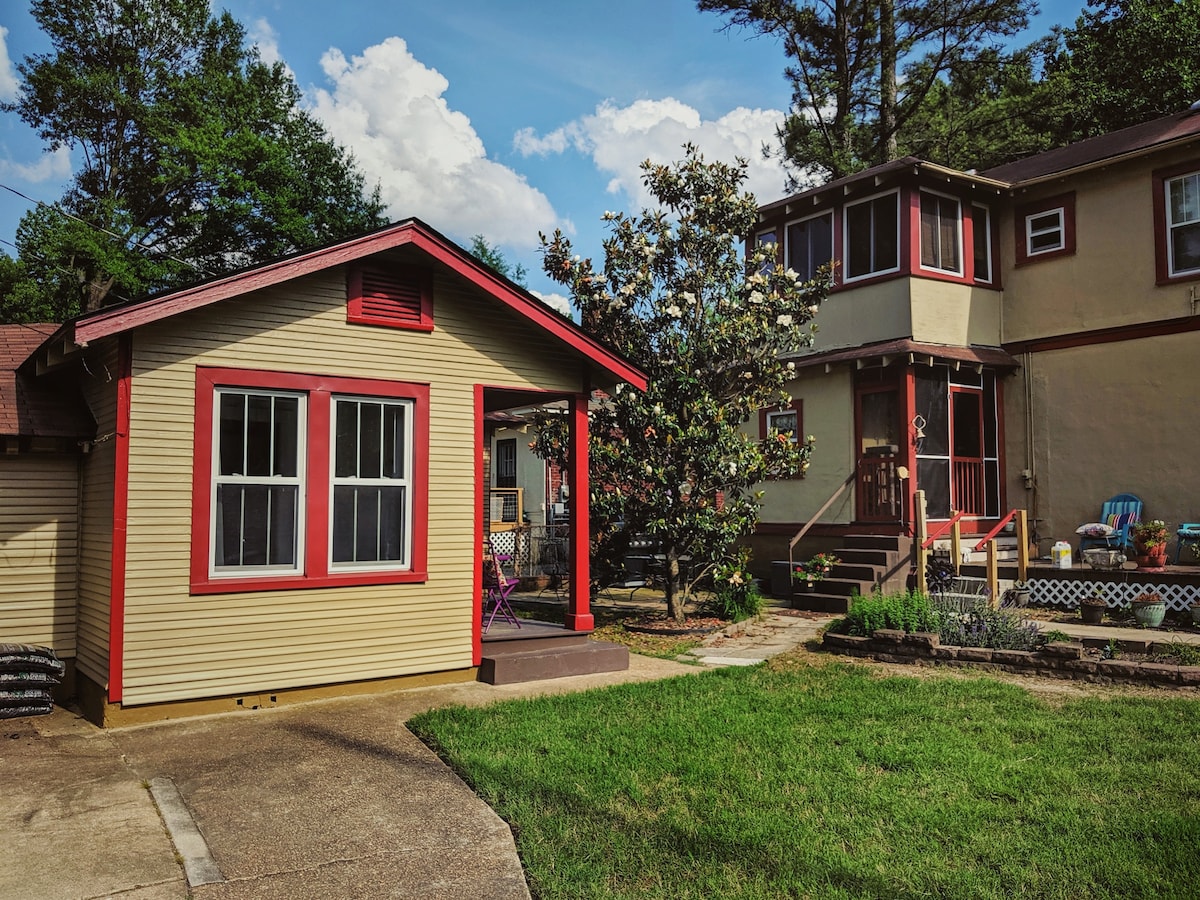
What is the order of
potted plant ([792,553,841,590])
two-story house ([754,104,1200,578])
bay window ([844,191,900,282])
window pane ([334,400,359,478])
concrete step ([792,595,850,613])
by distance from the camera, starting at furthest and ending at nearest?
bay window ([844,191,900,282]) < two-story house ([754,104,1200,578]) < potted plant ([792,553,841,590]) < concrete step ([792,595,850,613]) < window pane ([334,400,359,478])

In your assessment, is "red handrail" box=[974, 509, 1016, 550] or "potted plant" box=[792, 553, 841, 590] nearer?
"red handrail" box=[974, 509, 1016, 550]

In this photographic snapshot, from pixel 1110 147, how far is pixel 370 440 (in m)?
13.1

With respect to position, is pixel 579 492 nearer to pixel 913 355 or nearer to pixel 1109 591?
pixel 913 355

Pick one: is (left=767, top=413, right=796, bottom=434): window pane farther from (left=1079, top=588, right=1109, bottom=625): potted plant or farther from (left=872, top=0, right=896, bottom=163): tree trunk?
(left=872, top=0, right=896, bottom=163): tree trunk

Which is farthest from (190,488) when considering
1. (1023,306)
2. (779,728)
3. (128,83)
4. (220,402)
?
(128,83)

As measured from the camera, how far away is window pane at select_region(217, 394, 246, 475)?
729cm

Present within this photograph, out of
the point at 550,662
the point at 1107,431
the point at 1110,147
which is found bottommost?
the point at 550,662

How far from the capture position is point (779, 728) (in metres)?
6.51

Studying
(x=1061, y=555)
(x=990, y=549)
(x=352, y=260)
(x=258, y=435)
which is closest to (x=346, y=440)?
(x=258, y=435)

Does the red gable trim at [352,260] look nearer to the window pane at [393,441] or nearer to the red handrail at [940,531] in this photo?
the window pane at [393,441]

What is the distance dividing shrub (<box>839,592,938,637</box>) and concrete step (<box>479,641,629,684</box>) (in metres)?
2.69

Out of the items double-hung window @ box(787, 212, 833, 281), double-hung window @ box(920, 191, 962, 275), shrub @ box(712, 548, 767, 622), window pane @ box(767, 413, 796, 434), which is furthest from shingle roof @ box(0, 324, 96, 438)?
double-hung window @ box(920, 191, 962, 275)

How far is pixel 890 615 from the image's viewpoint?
31.3 ft

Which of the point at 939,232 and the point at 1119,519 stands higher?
the point at 939,232
